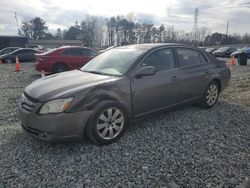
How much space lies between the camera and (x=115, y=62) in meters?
4.17

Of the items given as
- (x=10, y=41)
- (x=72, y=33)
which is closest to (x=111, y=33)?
(x=72, y=33)

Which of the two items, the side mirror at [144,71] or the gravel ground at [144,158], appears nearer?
the gravel ground at [144,158]

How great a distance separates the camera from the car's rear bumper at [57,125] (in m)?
3.03

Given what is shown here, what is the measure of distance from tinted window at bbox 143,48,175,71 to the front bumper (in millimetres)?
1572

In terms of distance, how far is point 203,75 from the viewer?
490 centimetres

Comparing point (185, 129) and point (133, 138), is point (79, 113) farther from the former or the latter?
point (185, 129)

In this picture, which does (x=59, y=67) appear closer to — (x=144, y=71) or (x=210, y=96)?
(x=210, y=96)

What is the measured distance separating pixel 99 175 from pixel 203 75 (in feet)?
10.8

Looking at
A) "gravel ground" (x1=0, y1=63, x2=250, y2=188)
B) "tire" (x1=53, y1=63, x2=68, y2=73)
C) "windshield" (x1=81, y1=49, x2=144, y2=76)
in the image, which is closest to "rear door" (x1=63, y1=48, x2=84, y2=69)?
"tire" (x1=53, y1=63, x2=68, y2=73)

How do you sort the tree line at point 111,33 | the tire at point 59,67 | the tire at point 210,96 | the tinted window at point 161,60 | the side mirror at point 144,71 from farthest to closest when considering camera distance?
the tree line at point 111,33 → the tire at point 59,67 → the tire at point 210,96 → the tinted window at point 161,60 → the side mirror at point 144,71

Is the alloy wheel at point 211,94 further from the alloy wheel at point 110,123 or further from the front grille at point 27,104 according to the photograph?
the front grille at point 27,104

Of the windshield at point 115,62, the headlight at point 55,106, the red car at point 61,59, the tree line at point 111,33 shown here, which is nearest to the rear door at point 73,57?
the red car at point 61,59

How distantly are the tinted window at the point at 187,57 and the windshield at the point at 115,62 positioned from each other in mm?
945

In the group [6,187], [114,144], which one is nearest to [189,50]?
[114,144]
